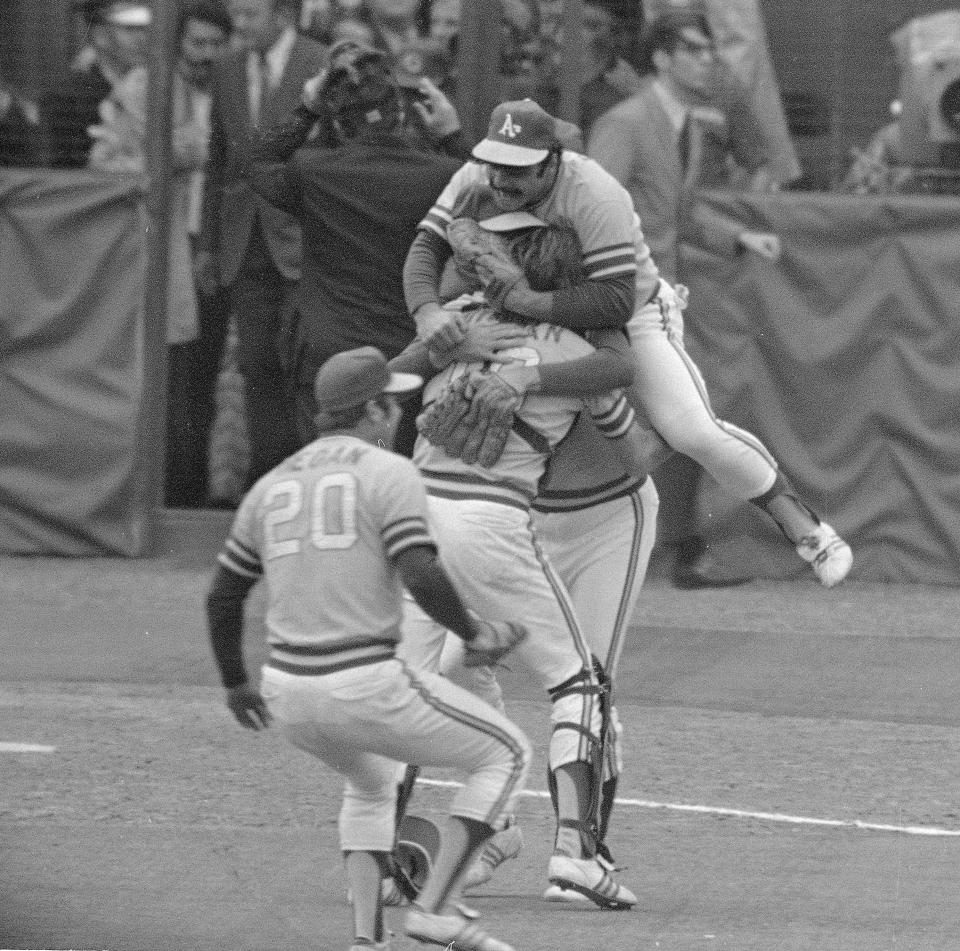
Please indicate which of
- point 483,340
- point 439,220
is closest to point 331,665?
point 483,340

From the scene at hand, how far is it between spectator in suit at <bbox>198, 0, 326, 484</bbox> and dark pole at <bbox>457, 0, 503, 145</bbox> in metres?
0.68

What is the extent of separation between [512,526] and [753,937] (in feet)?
3.91

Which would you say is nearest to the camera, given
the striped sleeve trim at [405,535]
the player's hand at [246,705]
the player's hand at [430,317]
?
the striped sleeve trim at [405,535]

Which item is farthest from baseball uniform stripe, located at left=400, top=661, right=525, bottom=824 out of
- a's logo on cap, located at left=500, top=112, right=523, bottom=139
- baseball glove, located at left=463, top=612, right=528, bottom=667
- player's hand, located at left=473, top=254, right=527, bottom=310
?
a's logo on cap, located at left=500, top=112, right=523, bottom=139

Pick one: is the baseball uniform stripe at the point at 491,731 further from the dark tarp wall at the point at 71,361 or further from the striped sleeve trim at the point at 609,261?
the dark tarp wall at the point at 71,361

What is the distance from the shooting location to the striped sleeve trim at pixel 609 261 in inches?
249

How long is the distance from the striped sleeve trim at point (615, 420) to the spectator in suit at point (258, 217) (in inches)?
191

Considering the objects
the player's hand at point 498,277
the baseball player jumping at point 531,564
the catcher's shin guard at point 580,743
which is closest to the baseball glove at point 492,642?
the baseball player jumping at point 531,564

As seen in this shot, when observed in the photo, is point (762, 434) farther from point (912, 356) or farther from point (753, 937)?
point (753, 937)

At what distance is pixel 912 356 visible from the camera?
11281mm

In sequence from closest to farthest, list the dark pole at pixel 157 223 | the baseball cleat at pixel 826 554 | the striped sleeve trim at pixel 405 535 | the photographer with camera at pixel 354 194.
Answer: the striped sleeve trim at pixel 405 535, the baseball cleat at pixel 826 554, the photographer with camera at pixel 354 194, the dark pole at pixel 157 223

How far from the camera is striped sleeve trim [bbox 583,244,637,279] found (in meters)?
6.32

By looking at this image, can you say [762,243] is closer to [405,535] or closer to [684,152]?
[684,152]

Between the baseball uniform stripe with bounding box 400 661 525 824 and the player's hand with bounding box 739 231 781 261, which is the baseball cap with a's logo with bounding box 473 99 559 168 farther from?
the player's hand with bounding box 739 231 781 261
